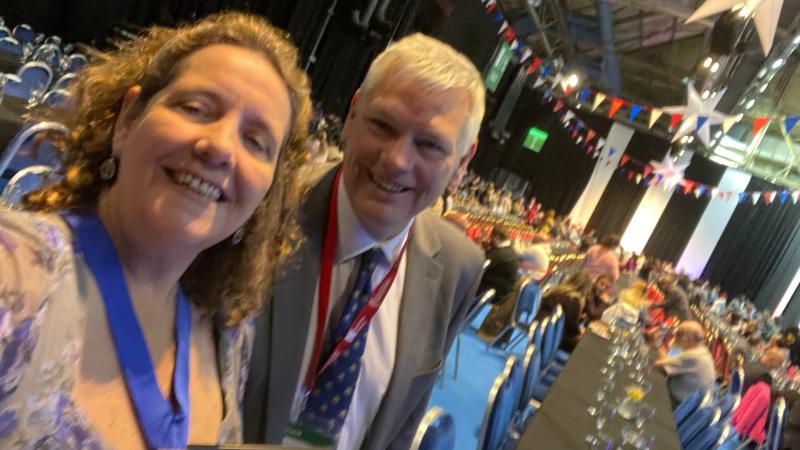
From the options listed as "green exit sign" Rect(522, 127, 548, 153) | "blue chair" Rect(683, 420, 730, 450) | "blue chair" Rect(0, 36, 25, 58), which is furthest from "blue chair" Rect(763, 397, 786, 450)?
"green exit sign" Rect(522, 127, 548, 153)

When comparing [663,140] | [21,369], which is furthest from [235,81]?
[663,140]

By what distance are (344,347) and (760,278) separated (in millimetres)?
21957

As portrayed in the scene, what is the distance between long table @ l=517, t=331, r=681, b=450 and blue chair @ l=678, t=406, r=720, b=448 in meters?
0.17

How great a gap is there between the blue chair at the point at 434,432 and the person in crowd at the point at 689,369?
3.88 meters

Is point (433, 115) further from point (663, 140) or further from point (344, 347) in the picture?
point (663, 140)

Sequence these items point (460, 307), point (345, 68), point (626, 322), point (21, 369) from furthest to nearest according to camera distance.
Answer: point (345, 68)
point (626, 322)
point (460, 307)
point (21, 369)

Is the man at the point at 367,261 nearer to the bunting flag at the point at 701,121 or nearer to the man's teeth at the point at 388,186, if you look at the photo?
the man's teeth at the point at 388,186

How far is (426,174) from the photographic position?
1.46 metres

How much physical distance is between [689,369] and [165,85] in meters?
4.93

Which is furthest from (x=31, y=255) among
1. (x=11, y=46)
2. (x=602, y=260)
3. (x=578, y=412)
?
(x=602, y=260)

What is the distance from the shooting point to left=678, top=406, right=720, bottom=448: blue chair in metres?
3.73

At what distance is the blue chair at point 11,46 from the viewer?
660 cm

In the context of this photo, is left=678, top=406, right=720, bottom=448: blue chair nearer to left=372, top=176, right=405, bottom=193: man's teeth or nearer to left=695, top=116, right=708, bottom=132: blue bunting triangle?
left=372, top=176, right=405, bottom=193: man's teeth

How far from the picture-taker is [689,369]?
193 inches
